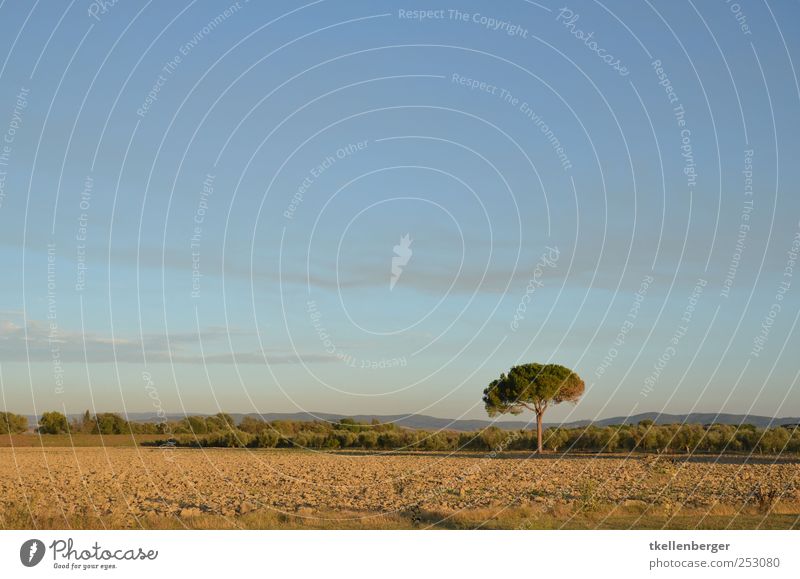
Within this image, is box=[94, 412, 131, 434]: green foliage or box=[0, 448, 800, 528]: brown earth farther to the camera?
box=[94, 412, 131, 434]: green foliage

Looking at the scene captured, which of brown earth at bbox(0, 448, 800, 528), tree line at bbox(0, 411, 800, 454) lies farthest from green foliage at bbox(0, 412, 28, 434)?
brown earth at bbox(0, 448, 800, 528)

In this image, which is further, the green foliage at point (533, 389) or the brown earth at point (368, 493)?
the green foliage at point (533, 389)

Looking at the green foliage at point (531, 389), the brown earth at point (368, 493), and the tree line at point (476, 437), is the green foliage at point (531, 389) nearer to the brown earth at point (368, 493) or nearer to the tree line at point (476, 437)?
the tree line at point (476, 437)

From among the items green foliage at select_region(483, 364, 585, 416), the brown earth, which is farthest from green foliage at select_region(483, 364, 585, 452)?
the brown earth

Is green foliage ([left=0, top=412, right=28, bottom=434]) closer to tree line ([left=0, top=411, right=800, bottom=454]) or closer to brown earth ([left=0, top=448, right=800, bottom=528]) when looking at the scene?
tree line ([left=0, top=411, right=800, bottom=454])

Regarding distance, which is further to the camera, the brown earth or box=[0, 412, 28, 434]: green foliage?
box=[0, 412, 28, 434]: green foliage

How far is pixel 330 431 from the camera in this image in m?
100

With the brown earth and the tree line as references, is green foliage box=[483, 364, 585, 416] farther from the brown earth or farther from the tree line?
the brown earth

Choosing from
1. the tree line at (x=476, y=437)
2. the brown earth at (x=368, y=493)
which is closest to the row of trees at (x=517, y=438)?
the tree line at (x=476, y=437)

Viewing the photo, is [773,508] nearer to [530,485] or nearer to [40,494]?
[530,485]

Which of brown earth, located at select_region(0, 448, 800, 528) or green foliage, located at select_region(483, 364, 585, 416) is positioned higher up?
green foliage, located at select_region(483, 364, 585, 416)

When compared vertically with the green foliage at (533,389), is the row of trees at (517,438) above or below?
below

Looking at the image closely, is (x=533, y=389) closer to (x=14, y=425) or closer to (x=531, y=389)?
(x=531, y=389)
